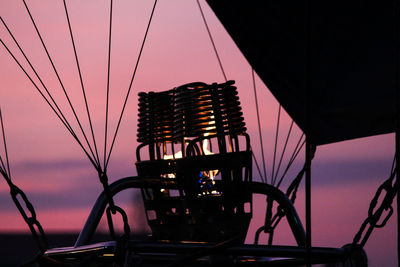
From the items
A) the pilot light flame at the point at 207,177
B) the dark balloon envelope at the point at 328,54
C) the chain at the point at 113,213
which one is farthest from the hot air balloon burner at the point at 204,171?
the dark balloon envelope at the point at 328,54

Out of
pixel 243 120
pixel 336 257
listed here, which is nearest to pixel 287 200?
pixel 243 120

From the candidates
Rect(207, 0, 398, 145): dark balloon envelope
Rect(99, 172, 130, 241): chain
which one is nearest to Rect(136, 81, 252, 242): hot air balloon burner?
Rect(99, 172, 130, 241): chain

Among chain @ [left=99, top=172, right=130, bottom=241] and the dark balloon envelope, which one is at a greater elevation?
the dark balloon envelope

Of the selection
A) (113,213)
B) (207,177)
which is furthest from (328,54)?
(113,213)

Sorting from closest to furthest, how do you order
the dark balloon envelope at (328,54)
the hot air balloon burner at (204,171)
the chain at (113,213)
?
the chain at (113,213) < the hot air balloon burner at (204,171) < the dark balloon envelope at (328,54)

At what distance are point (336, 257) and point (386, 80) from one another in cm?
133

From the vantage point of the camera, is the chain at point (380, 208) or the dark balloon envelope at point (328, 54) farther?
the dark balloon envelope at point (328, 54)

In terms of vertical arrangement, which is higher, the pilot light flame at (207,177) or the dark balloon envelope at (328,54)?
the dark balloon envelope at (328,54)

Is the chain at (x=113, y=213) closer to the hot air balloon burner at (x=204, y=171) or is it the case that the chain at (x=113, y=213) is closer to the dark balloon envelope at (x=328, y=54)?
the hot air balloon burner at (x=204, y=171)

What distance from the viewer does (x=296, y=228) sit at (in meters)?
1.76

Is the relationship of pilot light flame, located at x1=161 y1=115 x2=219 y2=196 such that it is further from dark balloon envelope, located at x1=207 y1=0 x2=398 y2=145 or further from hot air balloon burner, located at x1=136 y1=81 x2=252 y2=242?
dark balloon envelope, located at x1=207 y1=0 x2=398 y2=145

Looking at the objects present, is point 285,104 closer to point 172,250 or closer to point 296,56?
point 296,56

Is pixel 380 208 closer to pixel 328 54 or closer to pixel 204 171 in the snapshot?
pixel 204 171

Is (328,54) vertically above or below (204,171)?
above
